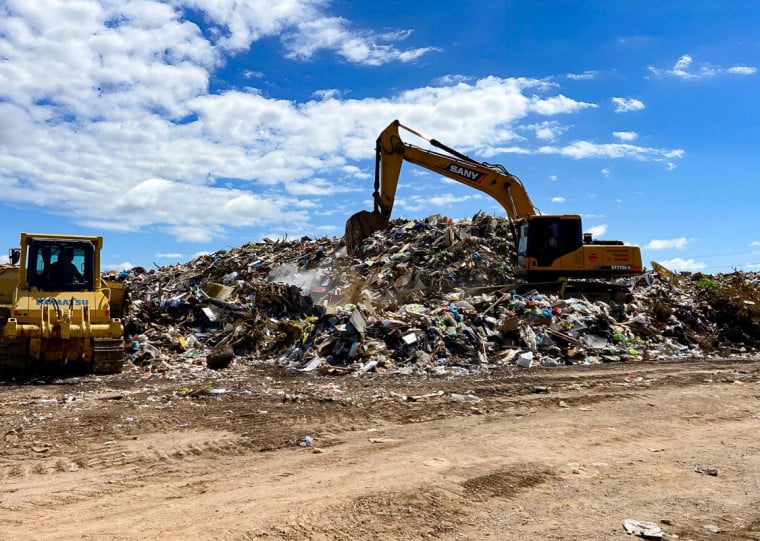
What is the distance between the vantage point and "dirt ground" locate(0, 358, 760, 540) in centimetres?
379

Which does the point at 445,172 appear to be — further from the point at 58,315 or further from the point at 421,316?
the point at 58,315

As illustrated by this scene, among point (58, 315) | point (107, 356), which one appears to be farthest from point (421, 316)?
point (58, 315)

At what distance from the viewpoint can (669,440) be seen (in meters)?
5.91

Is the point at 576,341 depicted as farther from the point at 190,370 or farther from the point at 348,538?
the point at 348,538

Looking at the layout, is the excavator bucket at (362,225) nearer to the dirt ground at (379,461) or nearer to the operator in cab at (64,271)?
the operator in cab at (64,271)

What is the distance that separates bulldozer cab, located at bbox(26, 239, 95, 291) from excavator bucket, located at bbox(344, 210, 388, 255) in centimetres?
860

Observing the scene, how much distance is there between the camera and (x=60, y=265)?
1037cm

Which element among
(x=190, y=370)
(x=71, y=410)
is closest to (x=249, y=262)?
(x=190, y=370)

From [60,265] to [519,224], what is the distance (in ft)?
34.8

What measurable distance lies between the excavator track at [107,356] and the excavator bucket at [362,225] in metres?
9.10

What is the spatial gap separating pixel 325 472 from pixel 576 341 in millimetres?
8503

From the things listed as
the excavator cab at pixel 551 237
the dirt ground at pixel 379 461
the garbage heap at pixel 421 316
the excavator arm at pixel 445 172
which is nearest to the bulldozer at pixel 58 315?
the dirt ground at pixel 379 461

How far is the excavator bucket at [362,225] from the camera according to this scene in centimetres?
1752

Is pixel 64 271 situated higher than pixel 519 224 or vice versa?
pixel 519 224
